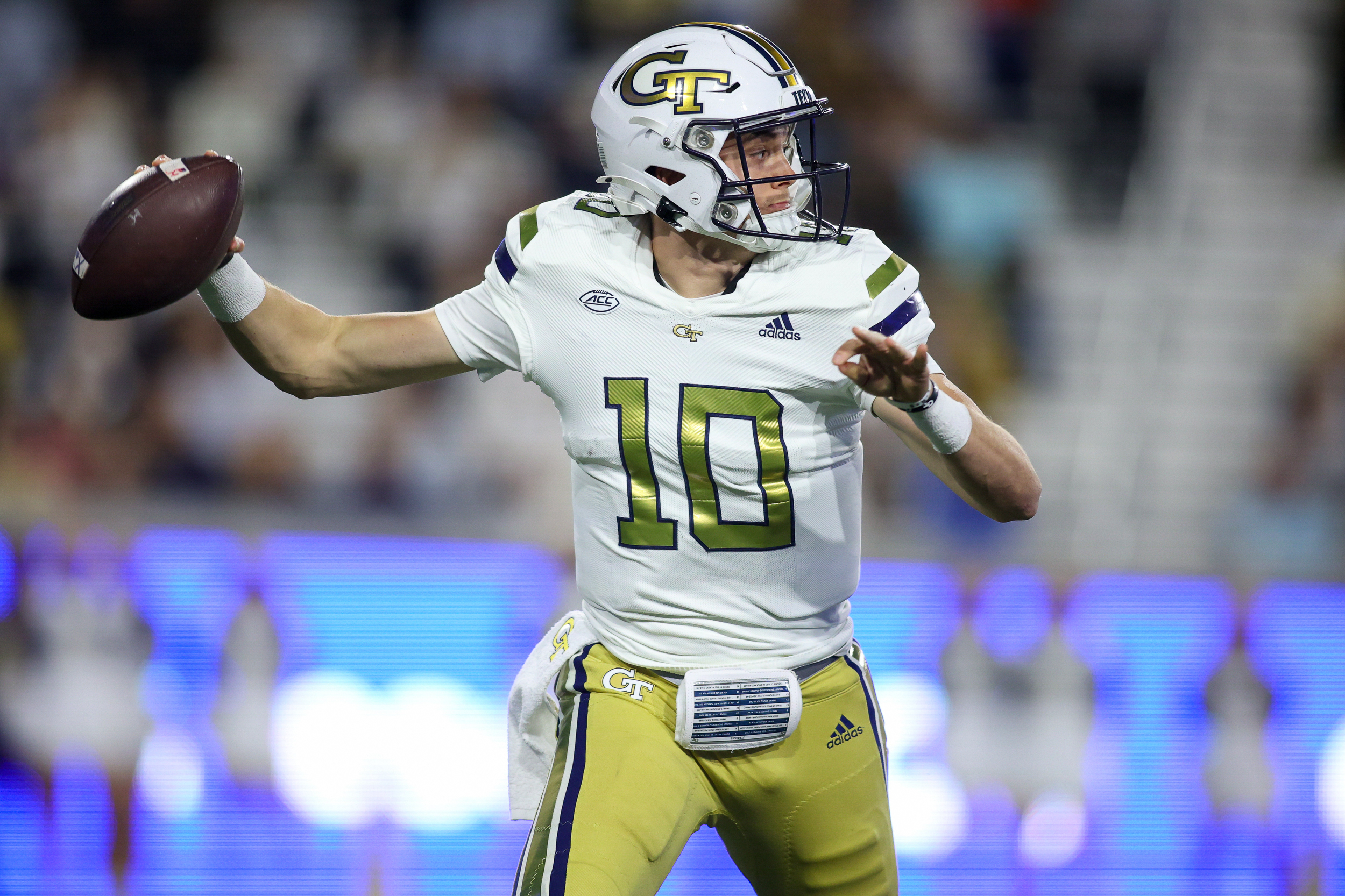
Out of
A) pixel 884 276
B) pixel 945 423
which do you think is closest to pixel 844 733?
pixel 945 423

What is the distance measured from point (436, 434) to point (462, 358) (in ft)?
10.4

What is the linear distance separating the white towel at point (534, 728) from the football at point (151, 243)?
2.96ft

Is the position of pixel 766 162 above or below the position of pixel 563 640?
above

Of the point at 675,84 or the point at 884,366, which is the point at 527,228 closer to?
the point at 675,84

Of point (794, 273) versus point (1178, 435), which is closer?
point (794, 273)

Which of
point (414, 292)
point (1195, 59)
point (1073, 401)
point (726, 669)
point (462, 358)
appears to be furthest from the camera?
point (1195, 59)

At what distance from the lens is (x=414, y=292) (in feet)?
20.0

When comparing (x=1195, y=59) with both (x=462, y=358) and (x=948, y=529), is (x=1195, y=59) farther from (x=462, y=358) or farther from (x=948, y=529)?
(x=462, y=358)

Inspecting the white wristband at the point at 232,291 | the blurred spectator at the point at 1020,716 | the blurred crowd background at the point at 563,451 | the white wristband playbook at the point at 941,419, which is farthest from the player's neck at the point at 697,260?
the blurred spectator at the point at 1020,716

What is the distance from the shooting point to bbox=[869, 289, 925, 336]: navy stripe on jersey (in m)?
2.45

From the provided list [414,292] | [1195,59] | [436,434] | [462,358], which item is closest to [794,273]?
[462,358]

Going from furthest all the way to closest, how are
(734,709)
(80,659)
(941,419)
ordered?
(80,659) → (734,709) → (941,419)

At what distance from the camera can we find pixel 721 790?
8.12ft

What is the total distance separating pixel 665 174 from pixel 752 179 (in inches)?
6.7
